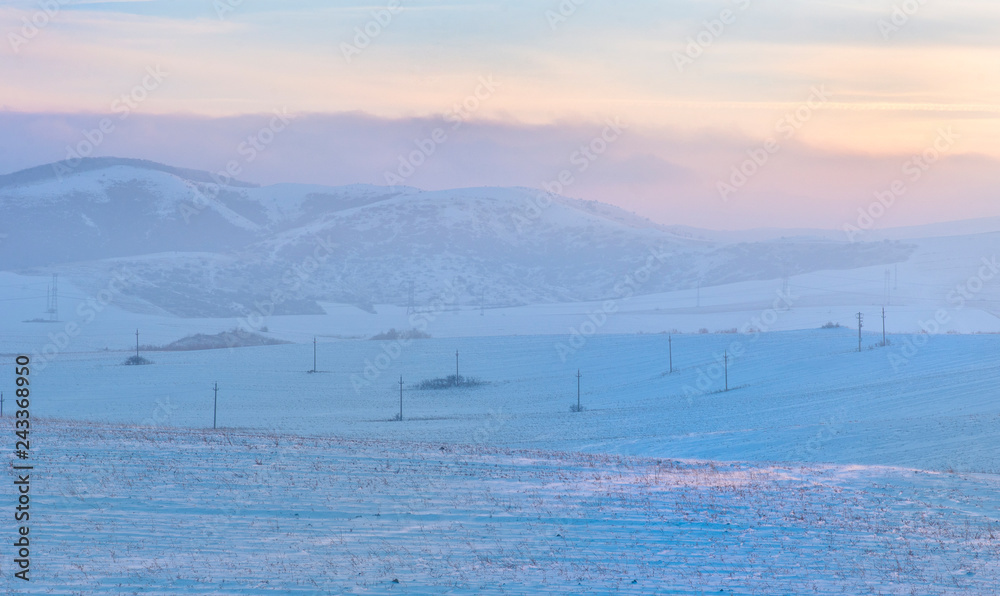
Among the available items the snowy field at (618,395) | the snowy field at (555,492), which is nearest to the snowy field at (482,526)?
the snowy field at (555,492)

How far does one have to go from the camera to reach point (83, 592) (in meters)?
12.7

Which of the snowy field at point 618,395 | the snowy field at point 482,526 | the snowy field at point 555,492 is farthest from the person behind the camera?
the snowy field at point 618,395

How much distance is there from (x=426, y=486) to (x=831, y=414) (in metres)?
27.5

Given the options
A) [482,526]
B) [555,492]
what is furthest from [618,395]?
[482,526]

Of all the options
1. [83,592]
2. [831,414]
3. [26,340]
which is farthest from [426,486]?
[26,340]

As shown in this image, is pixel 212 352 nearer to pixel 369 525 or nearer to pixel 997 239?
pixel 369 525

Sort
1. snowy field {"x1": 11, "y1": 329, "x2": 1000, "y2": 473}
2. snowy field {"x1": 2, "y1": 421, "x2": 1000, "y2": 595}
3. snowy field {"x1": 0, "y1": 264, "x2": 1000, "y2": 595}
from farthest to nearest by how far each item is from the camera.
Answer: snowy field {"x1": 11, "y1": 329, "x2": 1000, "y2": 473} < snowy field {"x1": 0, "y1": 264, "x2": 1000, "y2": 595} < snowy field {"x1": 2, "y1": 421, "x2": 1000, "y2": 595}

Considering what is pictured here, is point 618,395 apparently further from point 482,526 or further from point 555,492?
point 482,526

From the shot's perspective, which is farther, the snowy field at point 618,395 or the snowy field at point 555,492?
the snowy field at point 618,395

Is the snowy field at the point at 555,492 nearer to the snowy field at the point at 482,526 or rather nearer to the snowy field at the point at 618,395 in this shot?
the snowy field at the point at 482,526

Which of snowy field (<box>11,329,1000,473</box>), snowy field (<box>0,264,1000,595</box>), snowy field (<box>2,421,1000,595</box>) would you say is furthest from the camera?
snowy field (<box>11,329,1000,473</box>)

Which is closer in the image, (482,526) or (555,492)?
(482,526)

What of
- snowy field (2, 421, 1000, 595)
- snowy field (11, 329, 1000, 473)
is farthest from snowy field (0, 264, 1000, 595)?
snowy field (11, 329, 1000, 473)

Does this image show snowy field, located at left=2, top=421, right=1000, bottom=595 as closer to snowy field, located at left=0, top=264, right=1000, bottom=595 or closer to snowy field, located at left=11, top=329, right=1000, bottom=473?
snowy field, located at left=0, top=264, right=1000, bottom=595
